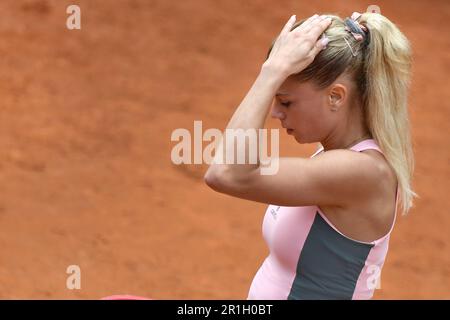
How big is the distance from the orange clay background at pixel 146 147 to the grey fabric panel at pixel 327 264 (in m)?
2.94

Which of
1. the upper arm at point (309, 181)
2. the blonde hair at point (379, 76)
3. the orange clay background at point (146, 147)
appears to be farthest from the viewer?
the orange clay background at point (146, 147)

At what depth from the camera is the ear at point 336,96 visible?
257 centimetres

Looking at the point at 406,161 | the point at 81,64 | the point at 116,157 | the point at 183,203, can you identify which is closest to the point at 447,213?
the point at 183,203

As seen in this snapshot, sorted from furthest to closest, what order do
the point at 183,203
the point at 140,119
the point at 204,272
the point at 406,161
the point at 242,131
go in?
the point at 140,119 → the point at 183,203 → the point at 204,272 → the point at 406,161 → the point at 242,131

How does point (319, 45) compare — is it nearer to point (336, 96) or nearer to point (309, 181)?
point (336, 96)

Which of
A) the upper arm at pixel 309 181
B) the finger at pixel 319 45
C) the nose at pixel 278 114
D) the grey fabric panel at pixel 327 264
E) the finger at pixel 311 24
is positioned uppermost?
the finger at pixel 311 24

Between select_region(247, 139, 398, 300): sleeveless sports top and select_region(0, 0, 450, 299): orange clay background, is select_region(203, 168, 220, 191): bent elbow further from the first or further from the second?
select_region(0, 0, 450, 299): orange clay background

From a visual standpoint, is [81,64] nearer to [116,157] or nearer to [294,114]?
[116,157]

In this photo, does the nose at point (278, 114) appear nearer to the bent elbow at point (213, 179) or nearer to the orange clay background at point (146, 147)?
the bent elbow at point (213, 179)

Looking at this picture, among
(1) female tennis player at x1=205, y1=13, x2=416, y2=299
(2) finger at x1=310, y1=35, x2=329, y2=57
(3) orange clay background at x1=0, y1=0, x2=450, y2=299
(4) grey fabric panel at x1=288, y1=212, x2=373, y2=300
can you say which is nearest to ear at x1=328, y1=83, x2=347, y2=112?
(1) female tennis player at x1=205, y1=13, x2=416, y2=299

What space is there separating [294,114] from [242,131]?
0.19 metres

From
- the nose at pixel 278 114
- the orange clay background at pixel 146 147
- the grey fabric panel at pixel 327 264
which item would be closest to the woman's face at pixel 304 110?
the nose at pixel 278 114

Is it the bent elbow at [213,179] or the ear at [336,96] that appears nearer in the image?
Answer: the bent elbow at [213,179]

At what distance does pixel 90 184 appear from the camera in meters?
6.41
